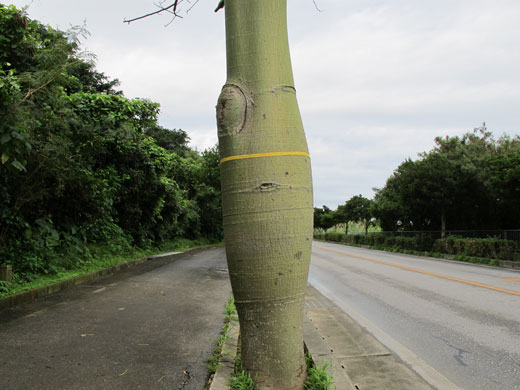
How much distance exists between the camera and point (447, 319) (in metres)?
6.09

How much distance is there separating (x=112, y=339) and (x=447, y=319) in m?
4.91

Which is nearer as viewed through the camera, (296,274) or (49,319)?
(296,274)

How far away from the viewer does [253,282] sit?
2.07 meters

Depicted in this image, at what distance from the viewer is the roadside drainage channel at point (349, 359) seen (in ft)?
9.55

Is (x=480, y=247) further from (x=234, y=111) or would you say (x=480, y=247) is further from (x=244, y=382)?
(x=234, y=111)

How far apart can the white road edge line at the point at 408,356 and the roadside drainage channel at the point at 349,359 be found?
0.32ft

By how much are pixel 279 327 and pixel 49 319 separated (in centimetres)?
427

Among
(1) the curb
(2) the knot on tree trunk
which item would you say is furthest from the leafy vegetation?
(2) the knot on tree trunk

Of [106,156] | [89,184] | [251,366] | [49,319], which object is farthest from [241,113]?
[106,156]

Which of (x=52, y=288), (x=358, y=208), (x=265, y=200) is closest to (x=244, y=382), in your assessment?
(x=265, y=200)

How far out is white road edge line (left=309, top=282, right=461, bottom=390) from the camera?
3.68 metres

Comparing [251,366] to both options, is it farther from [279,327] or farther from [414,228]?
[414,228]

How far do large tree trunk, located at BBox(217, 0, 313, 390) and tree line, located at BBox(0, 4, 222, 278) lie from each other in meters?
3.74

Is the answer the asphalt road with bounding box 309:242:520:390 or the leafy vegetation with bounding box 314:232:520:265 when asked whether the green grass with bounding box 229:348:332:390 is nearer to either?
the asphalt road with bounding box 309:242:520:390
